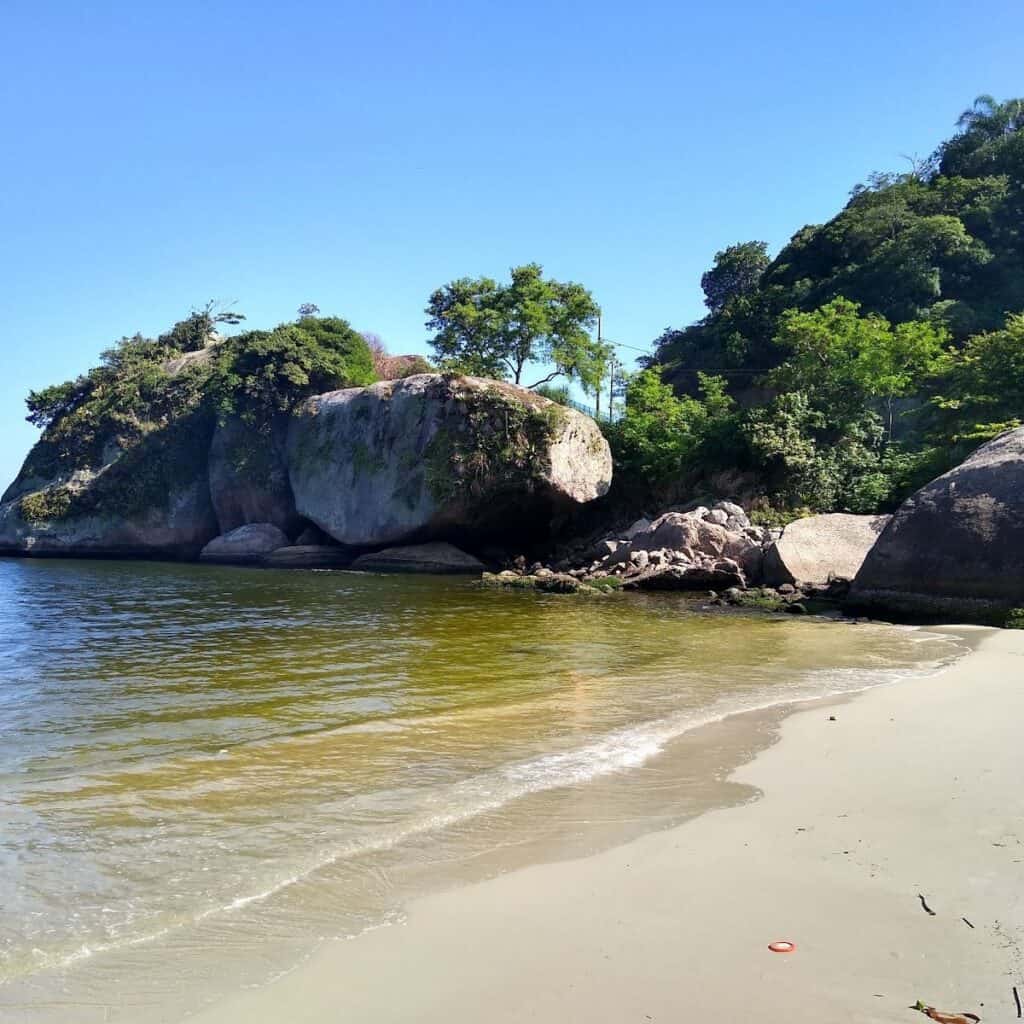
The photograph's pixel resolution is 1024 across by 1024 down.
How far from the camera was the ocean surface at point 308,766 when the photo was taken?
3623mm

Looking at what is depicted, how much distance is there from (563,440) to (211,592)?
1335cm

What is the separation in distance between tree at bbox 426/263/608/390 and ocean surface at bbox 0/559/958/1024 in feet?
72.9

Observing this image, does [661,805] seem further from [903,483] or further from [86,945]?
[903,483]

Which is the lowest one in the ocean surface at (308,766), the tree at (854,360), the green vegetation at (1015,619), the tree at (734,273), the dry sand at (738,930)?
the ocean surface at (308,766)

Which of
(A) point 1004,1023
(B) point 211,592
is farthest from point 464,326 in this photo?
(A) point 1004,1023

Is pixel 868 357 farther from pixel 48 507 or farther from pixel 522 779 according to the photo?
pixel 48 507

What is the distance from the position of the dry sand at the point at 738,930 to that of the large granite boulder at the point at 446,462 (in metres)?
23.5

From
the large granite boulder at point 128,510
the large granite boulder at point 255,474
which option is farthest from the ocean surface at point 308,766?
the large granite boulder at point 128,510

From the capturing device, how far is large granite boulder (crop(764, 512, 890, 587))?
736 inches

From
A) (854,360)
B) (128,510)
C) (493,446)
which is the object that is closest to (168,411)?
(128,510)

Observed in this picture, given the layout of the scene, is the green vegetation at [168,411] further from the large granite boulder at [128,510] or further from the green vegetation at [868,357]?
the green vegetation at [868,357]

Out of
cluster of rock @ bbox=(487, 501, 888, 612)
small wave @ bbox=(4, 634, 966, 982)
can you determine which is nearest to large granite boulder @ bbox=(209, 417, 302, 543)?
cluster of rock @ bbox=(487, 501, 888, 612)

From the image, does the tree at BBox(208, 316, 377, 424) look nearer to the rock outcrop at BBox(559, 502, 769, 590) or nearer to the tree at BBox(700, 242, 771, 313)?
the rock outcrop at BBox(559, 502, 769, 590)

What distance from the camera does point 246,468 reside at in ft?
116
